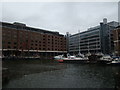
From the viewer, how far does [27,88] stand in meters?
14.0

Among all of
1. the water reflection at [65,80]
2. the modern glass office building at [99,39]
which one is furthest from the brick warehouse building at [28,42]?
the water reflection at [65,80]

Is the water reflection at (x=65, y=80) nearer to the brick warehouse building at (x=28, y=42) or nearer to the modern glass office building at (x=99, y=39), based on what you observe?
the brick warehouse building at (x=28, y=42)

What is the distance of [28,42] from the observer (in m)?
90.8

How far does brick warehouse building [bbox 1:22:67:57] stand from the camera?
81438mm

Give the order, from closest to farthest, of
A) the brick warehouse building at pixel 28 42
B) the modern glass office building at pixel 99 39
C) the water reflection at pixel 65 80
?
the water reflection at pixel 65 80 → the brick warehouse building at pixel 28 42 → the modern glass office building at pixel 99 39

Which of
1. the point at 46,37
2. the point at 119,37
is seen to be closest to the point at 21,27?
the point at 46,37

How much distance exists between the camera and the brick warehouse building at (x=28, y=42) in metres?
81.4

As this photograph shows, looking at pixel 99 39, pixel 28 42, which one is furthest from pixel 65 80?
pixel 99 39

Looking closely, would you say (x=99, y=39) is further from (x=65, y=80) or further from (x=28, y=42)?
(x=65, y=80)

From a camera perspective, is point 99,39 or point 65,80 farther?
point 99,39

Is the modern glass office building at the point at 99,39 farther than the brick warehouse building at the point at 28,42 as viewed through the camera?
Yes

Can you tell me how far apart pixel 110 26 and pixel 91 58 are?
51.3m

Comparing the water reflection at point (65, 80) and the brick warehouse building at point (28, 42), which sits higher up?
the brick warehouse building at point (28, 42)

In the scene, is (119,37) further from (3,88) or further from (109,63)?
(3,88)
